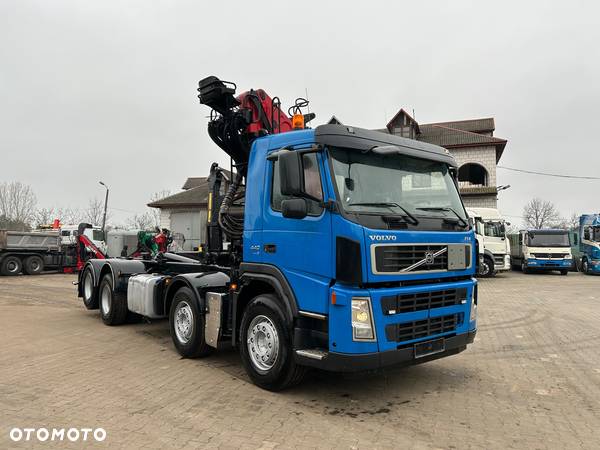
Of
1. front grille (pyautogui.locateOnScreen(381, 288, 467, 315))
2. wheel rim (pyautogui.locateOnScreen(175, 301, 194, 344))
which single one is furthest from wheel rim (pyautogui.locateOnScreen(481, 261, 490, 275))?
wheel rim (pyautogui.locateOnScreen(175, 301, 194, 344))

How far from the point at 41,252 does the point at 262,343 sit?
2369 centimetres

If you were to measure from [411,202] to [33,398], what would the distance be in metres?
4.60

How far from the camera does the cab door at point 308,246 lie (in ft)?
14.6

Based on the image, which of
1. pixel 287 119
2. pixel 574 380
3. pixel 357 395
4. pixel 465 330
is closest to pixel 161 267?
pixel 287 119

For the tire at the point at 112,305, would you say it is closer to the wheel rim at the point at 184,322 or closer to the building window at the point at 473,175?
the wheel rim at the point at 184,322

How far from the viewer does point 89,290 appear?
991 centimetres

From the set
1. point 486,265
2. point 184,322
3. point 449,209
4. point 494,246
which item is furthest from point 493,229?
point 184,322

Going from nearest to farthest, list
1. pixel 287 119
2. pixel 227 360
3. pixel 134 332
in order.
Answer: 1. pixel 227 360
2. pixel 287 119
3. pixel 134 332

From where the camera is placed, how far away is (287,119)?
281 inches

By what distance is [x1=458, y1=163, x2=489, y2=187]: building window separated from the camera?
30.0 meters

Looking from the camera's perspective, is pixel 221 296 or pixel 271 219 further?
pixel 221 296

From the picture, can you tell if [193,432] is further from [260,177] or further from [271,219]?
[260,177]

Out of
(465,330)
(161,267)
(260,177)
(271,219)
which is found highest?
(260,177)

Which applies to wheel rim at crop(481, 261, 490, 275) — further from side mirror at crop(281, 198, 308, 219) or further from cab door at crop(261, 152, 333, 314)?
side mirror at crop(281, 198, 308, 219)
